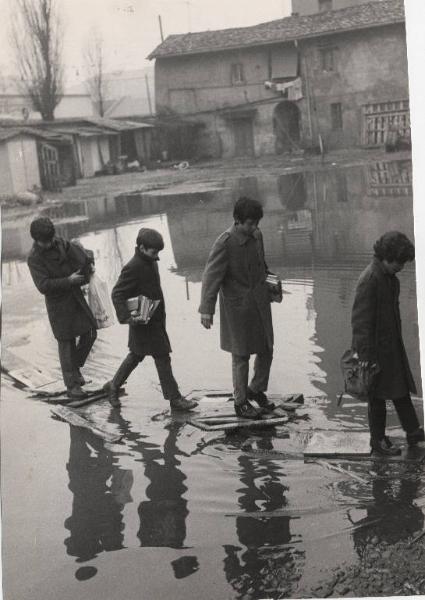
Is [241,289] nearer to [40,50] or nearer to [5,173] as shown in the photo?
[40,50]

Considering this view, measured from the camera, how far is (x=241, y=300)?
5.38 metres

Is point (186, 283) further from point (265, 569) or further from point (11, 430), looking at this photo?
point (265, 569)

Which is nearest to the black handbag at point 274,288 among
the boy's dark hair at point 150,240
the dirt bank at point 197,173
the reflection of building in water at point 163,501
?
the boy's dark hair at point 150,240

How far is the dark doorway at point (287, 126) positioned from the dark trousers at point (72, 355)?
23764 mm

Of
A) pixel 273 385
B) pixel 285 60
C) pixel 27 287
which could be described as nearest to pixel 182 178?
pixel 285 60

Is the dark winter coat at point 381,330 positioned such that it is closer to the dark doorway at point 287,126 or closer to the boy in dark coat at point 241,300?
the boy in dark coat at point 241,300

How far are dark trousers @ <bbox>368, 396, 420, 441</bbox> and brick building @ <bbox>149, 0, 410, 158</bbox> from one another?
17.5 meters

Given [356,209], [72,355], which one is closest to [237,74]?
[356,209]

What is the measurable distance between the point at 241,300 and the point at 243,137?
25606mm

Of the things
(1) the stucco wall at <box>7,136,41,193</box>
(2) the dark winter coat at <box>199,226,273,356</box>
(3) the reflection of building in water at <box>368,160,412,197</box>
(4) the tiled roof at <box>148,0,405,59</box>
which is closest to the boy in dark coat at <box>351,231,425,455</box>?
Result: (2) the dark winter coat at <box>199,226,273,356</box>

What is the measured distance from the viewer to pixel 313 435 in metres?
5.00

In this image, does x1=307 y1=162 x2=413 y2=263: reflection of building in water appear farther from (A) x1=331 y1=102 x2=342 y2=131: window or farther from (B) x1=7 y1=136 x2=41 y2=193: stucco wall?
(B) x1=7 y1=136 x2=41 y2=193: stucco wall

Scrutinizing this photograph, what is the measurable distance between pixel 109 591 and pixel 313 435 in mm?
1914

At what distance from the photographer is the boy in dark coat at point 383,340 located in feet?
14.7
